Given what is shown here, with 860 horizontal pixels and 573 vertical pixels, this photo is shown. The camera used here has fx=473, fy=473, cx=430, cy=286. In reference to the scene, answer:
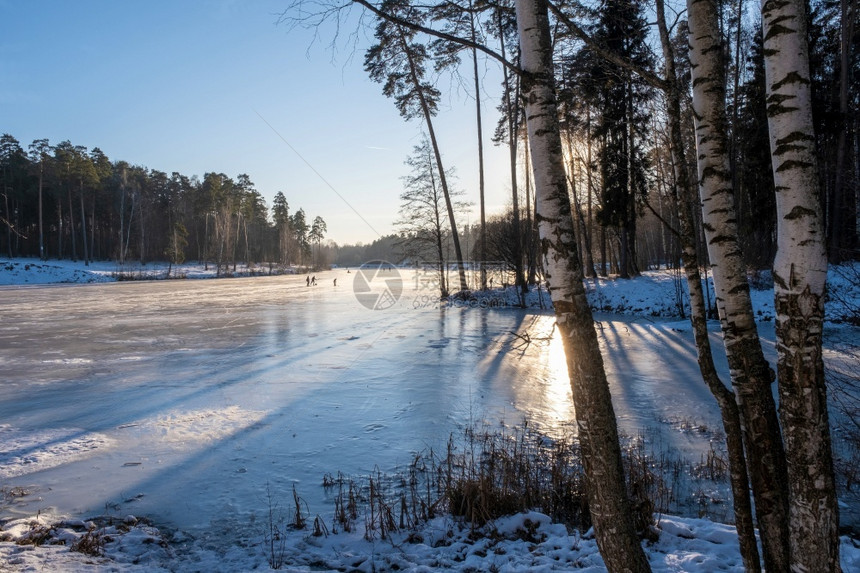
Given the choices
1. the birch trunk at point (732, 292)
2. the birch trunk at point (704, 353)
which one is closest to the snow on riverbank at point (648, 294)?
the birch trunk at point (704, 353)

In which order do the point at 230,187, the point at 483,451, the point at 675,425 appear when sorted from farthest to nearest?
the point at 230,187 → the point at 675,425 → the point at 483,451

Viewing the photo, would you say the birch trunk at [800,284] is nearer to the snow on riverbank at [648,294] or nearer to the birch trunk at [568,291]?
the birch trunk at [568,291]

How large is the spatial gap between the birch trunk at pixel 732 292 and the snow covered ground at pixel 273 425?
2.49ft

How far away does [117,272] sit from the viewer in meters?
51.9

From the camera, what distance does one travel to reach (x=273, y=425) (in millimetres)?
7000

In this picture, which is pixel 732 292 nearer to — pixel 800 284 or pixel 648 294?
pixel 800 284

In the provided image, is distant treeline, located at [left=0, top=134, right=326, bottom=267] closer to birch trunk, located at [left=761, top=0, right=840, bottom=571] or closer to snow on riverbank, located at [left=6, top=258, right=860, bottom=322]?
snow on riverbank, located at [left=6, top=258, right=860, bottom=322]

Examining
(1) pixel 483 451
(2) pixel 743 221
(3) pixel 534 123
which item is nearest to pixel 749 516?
(3) pixel 534 123

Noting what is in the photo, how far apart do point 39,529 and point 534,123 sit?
4.98 meters

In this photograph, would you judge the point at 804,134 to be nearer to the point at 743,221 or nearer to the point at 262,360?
the point at 262,360

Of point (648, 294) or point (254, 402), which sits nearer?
point (254, 402)

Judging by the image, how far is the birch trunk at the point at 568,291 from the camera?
2.49 meters

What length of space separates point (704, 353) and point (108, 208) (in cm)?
7399

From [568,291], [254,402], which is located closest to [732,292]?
[568,291]
